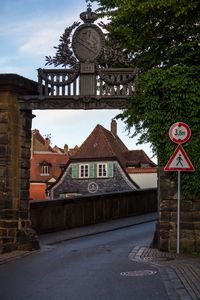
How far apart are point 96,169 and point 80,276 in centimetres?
5321

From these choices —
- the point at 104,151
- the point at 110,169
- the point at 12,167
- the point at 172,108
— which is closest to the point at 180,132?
the point at 172,108

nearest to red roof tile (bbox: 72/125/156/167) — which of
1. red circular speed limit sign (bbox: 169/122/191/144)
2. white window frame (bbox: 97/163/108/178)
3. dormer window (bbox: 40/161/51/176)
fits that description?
white window frame (bbox: 97/163/108/178)

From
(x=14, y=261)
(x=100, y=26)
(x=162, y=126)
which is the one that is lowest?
(x=14, y=261)

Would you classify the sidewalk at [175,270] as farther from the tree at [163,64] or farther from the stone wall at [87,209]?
the stone wall at [87,209]

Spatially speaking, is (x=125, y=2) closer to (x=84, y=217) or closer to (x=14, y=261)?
(x=14, y=261)

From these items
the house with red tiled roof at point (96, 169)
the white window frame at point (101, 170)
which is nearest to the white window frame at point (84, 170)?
the house with red tiled roof at point (96, 169)

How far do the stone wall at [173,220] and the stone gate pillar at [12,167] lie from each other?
3578 mm

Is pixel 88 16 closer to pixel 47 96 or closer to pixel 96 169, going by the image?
pixel 47 96

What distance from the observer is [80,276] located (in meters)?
10.1

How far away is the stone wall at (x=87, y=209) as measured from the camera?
19203mm

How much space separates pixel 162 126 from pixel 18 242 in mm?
4773

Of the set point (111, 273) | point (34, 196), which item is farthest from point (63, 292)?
point (34, 196)

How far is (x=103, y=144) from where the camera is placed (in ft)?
208

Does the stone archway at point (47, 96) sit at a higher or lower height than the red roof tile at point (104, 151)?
lower
